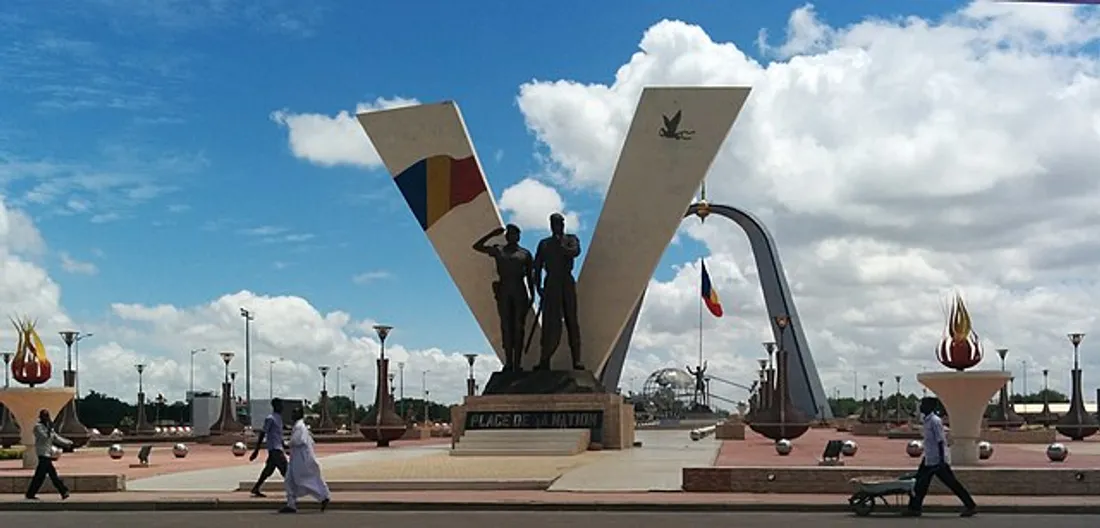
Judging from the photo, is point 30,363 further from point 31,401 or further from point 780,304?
point 780,304

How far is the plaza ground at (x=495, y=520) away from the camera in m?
13.7

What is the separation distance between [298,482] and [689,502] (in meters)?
4.74

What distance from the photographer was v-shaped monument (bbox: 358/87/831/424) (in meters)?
30.0

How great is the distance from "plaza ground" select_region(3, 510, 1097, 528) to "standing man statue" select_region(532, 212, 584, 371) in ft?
46.8

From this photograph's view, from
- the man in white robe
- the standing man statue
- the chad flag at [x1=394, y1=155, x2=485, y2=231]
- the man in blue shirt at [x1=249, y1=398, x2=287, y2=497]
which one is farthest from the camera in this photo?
the chad flag at [x1=394, y1=155, x2=485, y2=231]

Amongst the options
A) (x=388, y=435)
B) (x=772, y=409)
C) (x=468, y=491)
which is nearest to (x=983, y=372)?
(x=468, y=491)

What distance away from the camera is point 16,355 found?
79.3 ft

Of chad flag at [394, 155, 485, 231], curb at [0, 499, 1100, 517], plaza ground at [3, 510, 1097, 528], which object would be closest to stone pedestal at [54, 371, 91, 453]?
chad flag at [394, 155, 485, 231]

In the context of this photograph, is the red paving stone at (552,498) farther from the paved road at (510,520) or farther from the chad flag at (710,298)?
the chad flag at (710,298)

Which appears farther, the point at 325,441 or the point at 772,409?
the point at 325,441

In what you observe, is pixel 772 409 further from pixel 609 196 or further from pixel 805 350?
pixel 805 350

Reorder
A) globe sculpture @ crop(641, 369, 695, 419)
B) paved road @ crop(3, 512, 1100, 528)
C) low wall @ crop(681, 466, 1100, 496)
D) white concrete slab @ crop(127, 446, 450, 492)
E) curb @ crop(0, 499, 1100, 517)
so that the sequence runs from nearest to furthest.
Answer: paved road @ crop(3, 512, 1100, 528)
curb @ crop(0, 499, 1100, 517)
low wall @ crop(681, 466, 1100, 496)
white concrete slab @ crop(127, 446, 450, 492)
globe sculpture @ crop(641, 369, 695, 419)


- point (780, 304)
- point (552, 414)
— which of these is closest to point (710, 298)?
point (780, 304)

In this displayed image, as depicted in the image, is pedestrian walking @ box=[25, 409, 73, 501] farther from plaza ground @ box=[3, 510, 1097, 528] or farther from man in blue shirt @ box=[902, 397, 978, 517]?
man in blue shirt @ box=[902, 397, 978, 517]
